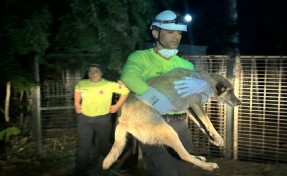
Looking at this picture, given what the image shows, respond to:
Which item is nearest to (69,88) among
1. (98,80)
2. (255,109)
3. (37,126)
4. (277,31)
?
(37,126)

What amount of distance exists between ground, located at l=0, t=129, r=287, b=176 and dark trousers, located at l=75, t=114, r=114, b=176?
56 cm

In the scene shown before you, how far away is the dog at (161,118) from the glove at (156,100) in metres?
0.04

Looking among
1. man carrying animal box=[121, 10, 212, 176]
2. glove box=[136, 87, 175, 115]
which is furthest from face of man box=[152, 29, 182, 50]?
glove box=[136, 87, 175, 115]

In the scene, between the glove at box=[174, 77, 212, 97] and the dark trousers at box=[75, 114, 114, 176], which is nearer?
the glove at box=[174, 77, 212, 97]

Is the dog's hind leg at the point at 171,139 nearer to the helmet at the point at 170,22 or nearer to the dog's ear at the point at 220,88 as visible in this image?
the dog's ear at the point at 220,88

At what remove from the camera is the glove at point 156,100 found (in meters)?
3.33

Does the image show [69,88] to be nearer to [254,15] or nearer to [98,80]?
[98,80]

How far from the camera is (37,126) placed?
7.12 metres

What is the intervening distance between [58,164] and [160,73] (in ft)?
13.5

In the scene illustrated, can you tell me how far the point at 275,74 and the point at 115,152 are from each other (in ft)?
12.5

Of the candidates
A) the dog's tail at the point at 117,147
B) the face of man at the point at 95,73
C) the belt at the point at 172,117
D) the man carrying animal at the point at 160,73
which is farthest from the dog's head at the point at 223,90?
the face of man at the point at 95,73

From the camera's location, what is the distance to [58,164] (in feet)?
23.1

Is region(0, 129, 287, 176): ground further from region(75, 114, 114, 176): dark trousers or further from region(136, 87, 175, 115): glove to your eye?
region(136, 87, 175, 115): glove

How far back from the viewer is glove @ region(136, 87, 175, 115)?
10.9 feet
